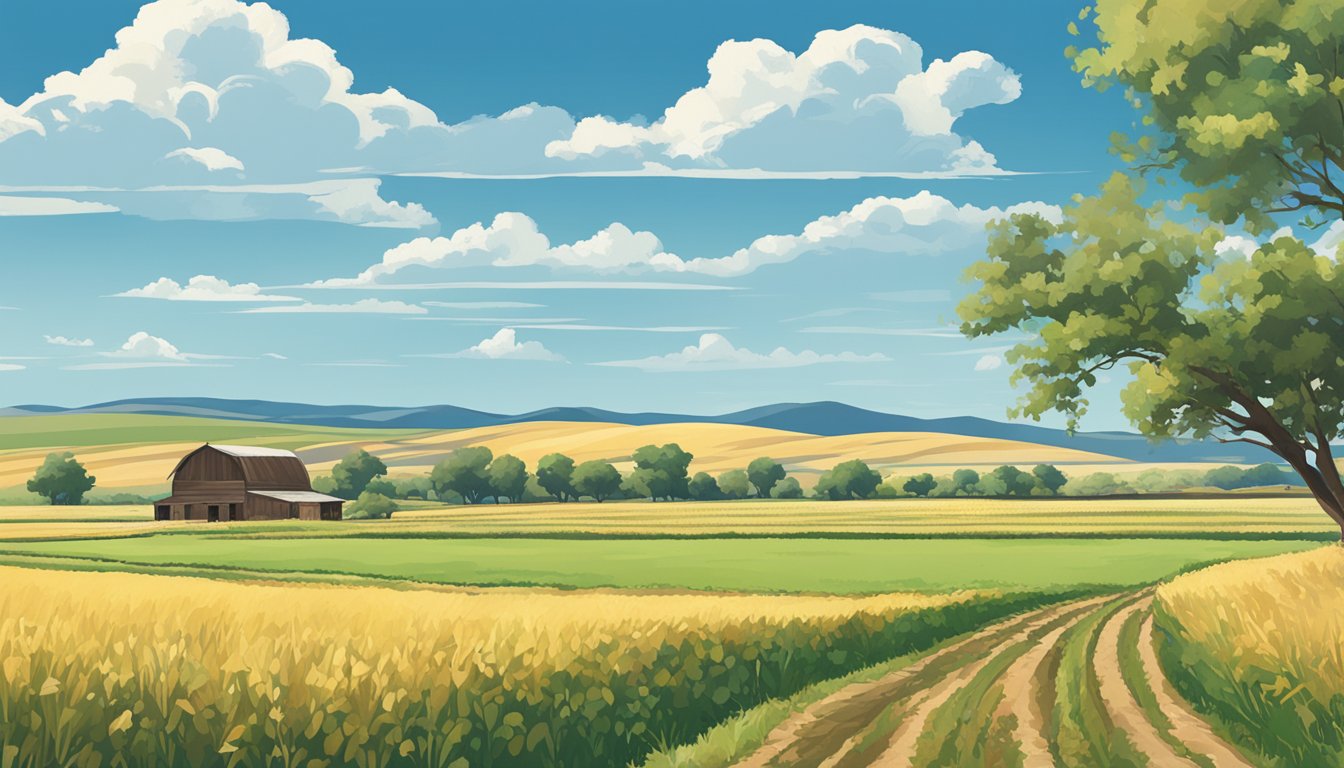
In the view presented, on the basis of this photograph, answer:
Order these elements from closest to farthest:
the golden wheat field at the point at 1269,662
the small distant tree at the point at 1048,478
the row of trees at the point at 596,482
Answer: the golden wheat field at the point at 1269,662, the row of trees at the point at 596,482, the small distant tree at the point at 1048,478

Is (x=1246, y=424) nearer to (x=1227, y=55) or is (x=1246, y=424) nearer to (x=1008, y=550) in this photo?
(x=1227, y=55)

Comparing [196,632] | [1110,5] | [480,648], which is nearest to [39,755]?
[196,632]

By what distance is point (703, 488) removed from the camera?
642ft

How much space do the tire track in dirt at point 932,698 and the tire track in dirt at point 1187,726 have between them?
Result: 3.37m

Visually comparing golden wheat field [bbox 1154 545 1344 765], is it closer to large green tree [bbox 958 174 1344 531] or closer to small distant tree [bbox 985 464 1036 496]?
large green tree [bbox 958 174 1344 531]

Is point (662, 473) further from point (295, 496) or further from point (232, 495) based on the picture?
point (232, 495)

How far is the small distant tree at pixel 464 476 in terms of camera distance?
188m

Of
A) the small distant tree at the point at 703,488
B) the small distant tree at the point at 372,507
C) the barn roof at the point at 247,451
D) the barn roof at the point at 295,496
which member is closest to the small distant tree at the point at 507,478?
the small distant tree at the point at 703,488

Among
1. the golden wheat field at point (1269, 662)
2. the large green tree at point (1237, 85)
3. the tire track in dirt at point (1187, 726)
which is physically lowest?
the tire track in dirt at point (1187, 726)

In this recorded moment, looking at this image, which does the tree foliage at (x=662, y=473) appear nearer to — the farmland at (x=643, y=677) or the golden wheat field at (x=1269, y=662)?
the farmland at (x=643, y=677)

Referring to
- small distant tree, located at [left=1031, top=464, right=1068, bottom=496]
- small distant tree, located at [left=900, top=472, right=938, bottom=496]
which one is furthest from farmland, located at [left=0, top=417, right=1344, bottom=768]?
small distant tree, located at [left=900, top=472, right=938, bottom=496]

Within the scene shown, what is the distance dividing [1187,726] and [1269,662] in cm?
168

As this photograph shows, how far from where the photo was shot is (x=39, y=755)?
440 inches

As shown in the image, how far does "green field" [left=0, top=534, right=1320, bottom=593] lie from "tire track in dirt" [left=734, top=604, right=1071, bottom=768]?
68.8 feet
